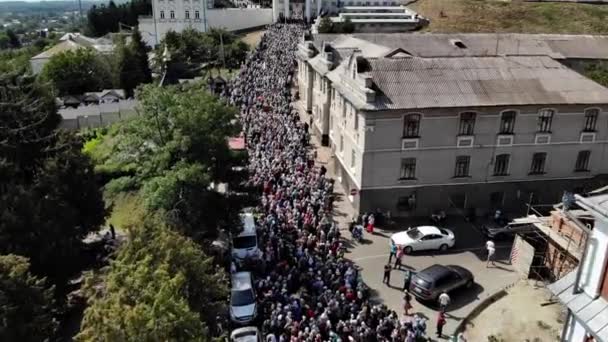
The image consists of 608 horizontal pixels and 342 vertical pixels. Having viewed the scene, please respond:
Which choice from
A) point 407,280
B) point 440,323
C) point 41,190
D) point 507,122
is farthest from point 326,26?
point 440,323

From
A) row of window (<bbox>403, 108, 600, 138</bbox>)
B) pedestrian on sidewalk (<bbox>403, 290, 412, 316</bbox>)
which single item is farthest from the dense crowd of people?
row of window (<bbox>403, 108, 600, 138</bbox>)

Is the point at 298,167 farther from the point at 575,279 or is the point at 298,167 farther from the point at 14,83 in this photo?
the point at 575,279

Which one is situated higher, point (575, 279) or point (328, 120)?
point (575, 279)

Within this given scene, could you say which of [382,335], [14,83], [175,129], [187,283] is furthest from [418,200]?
[14,83]

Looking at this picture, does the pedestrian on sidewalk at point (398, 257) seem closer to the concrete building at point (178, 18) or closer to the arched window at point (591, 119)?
the arched window at point (591, 119)

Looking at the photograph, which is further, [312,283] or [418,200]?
[418,200]


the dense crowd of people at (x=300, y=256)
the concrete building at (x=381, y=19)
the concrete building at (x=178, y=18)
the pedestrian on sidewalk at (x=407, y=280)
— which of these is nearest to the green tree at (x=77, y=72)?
the dense crowd of people at (x=300, y=256)
